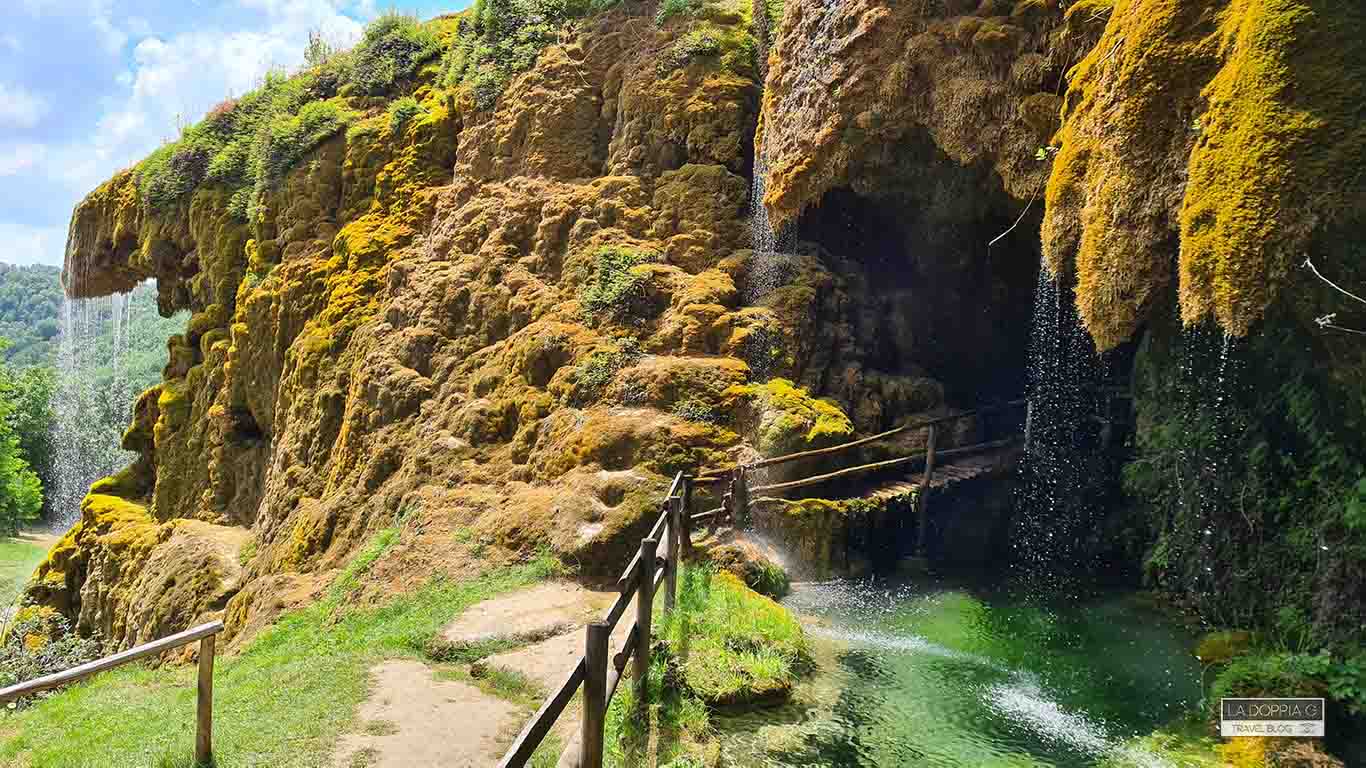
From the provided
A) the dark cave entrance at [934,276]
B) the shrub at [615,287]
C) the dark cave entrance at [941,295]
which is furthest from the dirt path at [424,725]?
the dark cave entrance at [934,276]

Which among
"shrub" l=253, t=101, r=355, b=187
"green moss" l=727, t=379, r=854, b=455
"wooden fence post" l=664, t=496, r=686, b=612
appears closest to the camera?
"wooden fence post" l=664, t=496, r=686, b=612

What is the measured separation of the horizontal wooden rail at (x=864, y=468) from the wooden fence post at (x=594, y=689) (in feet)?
20.9

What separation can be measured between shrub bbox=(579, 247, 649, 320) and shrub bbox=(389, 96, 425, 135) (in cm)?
763

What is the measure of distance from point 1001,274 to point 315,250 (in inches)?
557

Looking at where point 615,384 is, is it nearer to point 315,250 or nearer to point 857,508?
point 857,508

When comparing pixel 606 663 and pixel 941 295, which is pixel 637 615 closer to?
pixel 606 663

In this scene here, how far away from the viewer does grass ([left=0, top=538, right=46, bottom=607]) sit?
24250mm

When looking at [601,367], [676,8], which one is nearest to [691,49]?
[676,8]

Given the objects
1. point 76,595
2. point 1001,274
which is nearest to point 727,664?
point 1001,274

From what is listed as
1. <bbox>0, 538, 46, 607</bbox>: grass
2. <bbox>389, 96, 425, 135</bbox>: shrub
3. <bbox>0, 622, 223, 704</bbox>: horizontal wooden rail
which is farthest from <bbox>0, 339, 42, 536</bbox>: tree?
<bbox>0, 622, 223, 704</bbox>: horizontal wooden rail

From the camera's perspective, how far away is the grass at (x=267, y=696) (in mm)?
5848

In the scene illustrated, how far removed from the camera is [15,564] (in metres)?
30.1

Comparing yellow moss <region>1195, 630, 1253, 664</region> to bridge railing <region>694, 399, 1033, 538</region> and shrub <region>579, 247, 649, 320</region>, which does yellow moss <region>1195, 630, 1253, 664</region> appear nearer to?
bridge railing <region>694, 399, 1033, 538</region>

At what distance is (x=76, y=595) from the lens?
20047 millimetres
